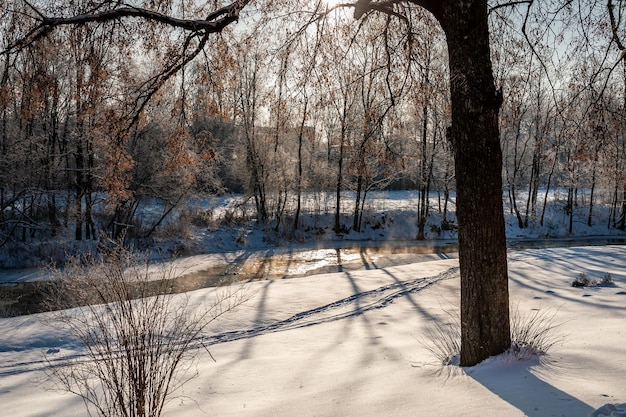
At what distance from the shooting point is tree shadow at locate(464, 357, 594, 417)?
356cm

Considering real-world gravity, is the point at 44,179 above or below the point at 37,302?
above

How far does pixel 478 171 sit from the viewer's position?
4645mm

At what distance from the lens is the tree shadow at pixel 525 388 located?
3.56 meters

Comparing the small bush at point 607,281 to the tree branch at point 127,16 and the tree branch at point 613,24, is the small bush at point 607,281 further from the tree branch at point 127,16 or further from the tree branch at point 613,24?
the tree branch at point 127,16

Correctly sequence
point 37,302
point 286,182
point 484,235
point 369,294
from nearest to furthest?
point 484,235, point 369,294, point 37,302, point 286,182

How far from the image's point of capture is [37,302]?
579 inches

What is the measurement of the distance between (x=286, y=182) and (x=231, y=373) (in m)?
23.8

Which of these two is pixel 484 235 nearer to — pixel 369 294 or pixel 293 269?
pixel 369 294

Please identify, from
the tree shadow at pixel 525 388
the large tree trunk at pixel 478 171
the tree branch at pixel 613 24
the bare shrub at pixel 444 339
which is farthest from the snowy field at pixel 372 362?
the tree branch at pixel 613 24

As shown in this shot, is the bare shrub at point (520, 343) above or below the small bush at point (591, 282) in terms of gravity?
above

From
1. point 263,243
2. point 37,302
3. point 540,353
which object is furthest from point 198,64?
point 263,243

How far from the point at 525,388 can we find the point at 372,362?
235cm

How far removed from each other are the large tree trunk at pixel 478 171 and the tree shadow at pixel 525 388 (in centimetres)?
20

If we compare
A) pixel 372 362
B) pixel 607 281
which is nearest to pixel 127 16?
pixel 372 362
